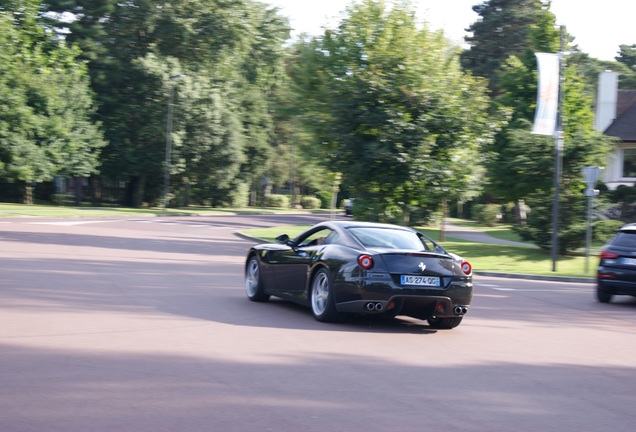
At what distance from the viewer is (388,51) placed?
2916cm

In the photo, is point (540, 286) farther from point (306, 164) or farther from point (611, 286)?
point (306, 164)

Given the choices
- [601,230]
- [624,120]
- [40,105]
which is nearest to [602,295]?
[601,230]

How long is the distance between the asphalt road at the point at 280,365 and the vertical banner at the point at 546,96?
30.2 ft

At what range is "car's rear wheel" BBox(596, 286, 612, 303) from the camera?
52.7 feet

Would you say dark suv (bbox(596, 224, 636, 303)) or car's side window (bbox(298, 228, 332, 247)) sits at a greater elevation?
car's side window (bbox(298, 228, 332, 247))

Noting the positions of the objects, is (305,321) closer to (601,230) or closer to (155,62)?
(601,230)

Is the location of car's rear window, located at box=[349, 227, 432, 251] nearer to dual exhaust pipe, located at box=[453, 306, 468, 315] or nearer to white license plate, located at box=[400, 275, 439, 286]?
white license plate, located at box=[400, 275, 439, 286]

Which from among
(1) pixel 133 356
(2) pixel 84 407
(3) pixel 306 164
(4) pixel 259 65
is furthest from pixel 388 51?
(4) pixel 259 65

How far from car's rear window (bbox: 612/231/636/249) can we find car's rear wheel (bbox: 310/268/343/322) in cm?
745

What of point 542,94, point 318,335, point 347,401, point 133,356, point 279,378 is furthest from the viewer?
point 542,94

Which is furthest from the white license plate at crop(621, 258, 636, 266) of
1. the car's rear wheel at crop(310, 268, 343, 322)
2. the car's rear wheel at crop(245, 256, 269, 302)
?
the car's rear wheel at crop(310, 268, 343, 322)

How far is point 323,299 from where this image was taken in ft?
36.0

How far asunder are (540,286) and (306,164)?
1442cm

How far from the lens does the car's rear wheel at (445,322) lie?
11.1 meters
